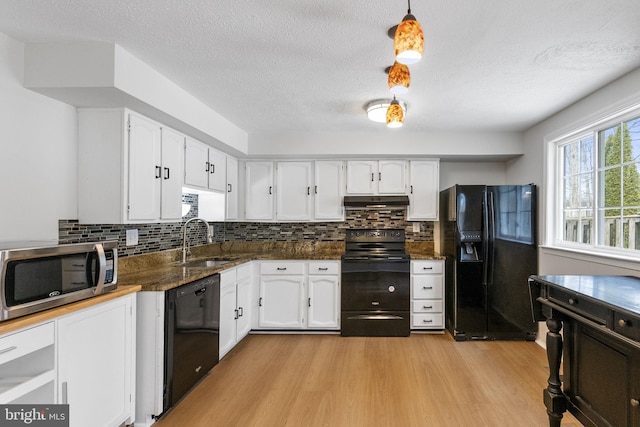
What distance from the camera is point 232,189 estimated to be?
3.95 metres

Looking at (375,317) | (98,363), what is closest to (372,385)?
(375,317)

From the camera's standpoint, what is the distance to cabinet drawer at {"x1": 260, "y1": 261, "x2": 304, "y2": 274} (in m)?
3.76

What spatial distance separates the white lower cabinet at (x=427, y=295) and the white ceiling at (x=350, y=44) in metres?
1.79

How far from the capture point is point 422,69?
2227mm

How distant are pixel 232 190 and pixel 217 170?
450 millimetres

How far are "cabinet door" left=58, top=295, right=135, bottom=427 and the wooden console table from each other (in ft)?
8.16

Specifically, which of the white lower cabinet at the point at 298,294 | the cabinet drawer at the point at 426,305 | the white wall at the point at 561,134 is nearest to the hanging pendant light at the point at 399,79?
the white wall at the point at 561,134

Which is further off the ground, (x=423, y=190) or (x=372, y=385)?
(x=423, y=190)

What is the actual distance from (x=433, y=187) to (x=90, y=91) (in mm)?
3481

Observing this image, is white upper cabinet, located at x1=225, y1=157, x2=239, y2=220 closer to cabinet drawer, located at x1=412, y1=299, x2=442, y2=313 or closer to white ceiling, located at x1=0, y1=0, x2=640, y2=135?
white ceiling, located at x1=0, y1=0, x2=640, y2=135

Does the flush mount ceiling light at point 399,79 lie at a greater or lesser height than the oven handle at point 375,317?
greater

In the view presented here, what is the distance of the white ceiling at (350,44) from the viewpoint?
1.60 m

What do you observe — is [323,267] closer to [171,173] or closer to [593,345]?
[171,173]

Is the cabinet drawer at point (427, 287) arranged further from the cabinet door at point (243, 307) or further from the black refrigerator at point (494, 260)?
the cabinet door at point (243, 307)
